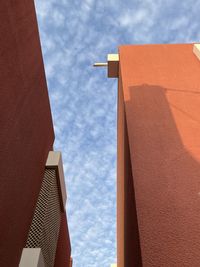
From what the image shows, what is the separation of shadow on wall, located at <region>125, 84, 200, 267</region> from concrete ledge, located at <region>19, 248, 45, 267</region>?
1.73m

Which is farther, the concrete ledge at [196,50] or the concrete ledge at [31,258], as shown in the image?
the concrete ledge at [196,50]

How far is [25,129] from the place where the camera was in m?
3.88

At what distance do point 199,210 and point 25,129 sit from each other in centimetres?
248

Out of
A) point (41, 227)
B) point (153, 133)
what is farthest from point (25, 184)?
point (153, 133)

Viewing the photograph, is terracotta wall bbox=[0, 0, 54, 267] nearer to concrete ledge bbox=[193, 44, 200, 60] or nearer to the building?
the building

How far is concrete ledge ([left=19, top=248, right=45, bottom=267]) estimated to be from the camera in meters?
3.34

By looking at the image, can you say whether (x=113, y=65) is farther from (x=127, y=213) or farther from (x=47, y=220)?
(x=47, y=220)

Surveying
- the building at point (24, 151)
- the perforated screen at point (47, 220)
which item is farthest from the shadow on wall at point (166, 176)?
the perforated screen at point (47, 220)

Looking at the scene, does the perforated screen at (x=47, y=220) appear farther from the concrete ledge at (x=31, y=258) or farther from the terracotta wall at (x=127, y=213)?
the terracotta wall at (x=127, y=213)

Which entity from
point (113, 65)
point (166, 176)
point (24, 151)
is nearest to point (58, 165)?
point (24, 151)

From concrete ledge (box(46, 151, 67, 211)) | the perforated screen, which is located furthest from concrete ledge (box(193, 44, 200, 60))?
the perforated screen

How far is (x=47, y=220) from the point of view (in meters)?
4.40

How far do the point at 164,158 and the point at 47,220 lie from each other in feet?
8.09

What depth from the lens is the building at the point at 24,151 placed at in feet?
10.2
